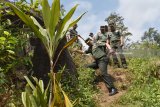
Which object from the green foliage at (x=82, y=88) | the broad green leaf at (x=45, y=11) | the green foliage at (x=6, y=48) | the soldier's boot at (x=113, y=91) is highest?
the broad green leaf at (x=45, y=11)

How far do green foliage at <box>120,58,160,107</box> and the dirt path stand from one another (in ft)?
0.77

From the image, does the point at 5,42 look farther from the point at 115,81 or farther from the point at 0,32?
the point at 115,81

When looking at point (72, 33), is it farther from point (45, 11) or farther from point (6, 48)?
point (45, 11)

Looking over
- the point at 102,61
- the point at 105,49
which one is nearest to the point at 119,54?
the point at 105,49

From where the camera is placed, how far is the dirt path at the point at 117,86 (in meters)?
10.4

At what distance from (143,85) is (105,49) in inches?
70.4

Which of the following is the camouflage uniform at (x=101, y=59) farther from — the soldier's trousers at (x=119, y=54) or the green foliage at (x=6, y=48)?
the green foliage at (x=6, y=48)

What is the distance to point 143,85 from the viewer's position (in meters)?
11.1

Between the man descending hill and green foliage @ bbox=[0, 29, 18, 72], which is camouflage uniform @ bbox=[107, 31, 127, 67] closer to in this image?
the man descending hill

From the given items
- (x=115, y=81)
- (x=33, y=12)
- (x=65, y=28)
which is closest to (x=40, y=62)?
(x=33, y=12)

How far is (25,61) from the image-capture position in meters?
8.11

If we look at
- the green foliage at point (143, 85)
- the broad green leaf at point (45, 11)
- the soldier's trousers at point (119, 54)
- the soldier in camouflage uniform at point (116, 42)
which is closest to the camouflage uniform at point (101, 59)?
the green foliage at point (143, 85)

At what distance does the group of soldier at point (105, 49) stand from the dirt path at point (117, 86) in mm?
221

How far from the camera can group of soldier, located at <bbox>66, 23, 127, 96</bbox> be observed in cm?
1139
